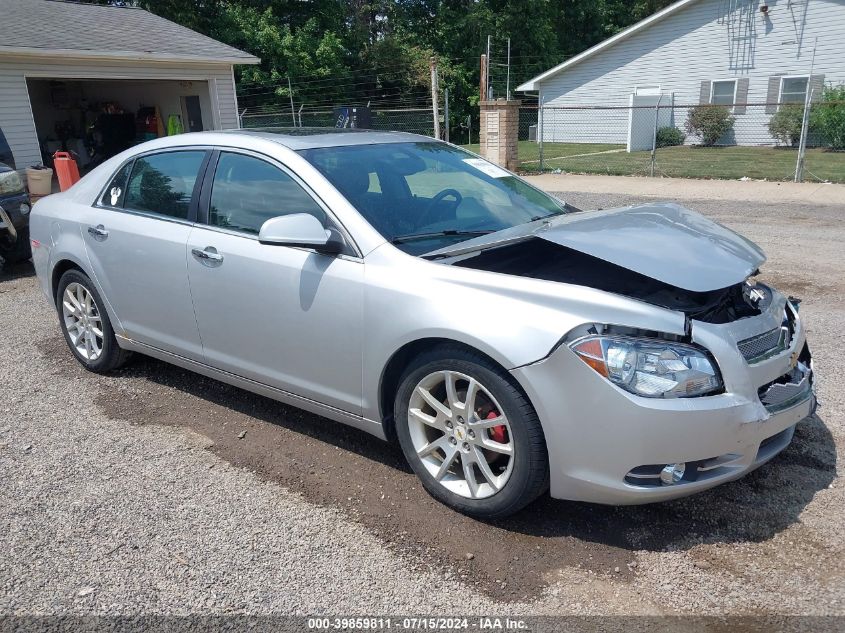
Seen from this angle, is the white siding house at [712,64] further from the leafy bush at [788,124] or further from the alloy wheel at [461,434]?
the alloy wheel at [461,434]

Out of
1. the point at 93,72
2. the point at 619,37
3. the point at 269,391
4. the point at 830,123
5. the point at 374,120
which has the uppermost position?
the point at 619,37

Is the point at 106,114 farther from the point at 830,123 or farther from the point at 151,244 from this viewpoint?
the point at 830,123

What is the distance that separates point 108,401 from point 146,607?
223cm

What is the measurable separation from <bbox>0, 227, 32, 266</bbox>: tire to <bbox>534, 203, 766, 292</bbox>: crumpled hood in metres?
7.21

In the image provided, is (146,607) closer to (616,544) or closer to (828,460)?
(616,544)

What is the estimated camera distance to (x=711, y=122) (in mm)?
25656

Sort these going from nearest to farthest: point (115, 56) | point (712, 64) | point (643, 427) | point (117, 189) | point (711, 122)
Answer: point (643, 427) → point (117, 189) → point (115, 56) → point (711, 122) → point (712, 64)

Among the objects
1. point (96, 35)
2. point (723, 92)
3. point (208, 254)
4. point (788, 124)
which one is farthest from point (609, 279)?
point (723, 92)

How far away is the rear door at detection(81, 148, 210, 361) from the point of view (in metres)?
4.11

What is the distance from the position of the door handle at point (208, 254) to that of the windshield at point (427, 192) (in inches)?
28.0

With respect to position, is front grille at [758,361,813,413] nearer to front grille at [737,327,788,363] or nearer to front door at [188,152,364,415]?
front grille at [737,327,788,363]

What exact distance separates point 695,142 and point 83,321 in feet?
85.6

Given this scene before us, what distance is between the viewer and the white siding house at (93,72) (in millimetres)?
15391

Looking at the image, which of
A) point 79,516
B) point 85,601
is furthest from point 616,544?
point 79,516
